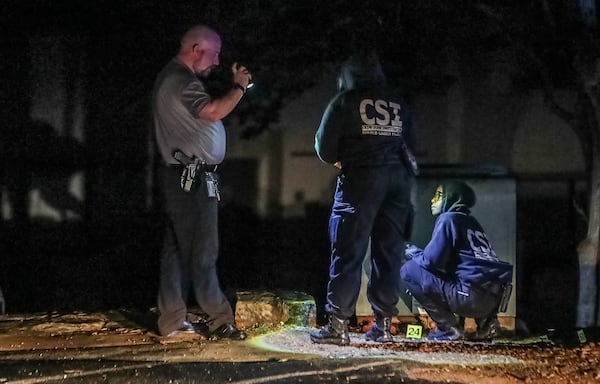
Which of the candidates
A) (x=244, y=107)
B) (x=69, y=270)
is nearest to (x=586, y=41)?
(x=244, y=107)

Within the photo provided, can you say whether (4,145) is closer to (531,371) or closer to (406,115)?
(406,115)

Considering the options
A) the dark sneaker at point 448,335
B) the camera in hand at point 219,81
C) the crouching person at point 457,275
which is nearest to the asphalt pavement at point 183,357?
the dark sneaker at point 448,335

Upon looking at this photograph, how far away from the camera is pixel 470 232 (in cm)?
591

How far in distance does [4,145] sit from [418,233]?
520 cm

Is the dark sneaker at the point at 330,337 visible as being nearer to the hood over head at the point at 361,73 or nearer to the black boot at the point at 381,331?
the black boot at the point at 381,331

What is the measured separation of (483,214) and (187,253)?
2694 millimetres

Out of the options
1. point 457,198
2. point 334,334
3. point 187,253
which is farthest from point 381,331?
point 187,253

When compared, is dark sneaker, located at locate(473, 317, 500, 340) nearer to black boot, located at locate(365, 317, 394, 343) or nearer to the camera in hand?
black boot, located at locate(365, 317, 394, 343)

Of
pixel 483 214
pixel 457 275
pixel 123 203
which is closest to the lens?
pixel 457 275

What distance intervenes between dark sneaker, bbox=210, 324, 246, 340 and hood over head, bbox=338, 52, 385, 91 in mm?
1880

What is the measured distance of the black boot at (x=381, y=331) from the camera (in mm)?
5402

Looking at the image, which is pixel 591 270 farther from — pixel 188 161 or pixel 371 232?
pixel 188 161

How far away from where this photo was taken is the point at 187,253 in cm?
523

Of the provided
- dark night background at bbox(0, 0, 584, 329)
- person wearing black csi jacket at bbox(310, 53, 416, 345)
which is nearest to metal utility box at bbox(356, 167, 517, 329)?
person wearing black csi jacket at bbox(310, 53, 416, 345)
